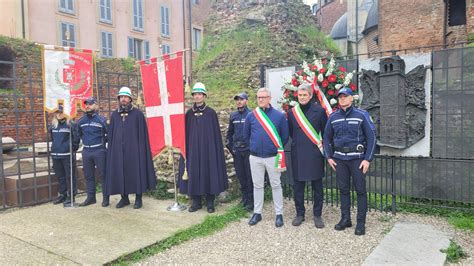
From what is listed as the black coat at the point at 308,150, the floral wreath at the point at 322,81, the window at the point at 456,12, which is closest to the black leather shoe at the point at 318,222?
the black coat at the point at 308,150

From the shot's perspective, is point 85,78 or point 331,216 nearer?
point 331,216

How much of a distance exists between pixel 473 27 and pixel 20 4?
63.6 ft

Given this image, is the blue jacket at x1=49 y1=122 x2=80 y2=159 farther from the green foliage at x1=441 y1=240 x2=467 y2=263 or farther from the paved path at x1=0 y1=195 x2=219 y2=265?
the green foliage at x1=441 y1=240 x2=467 y2=263

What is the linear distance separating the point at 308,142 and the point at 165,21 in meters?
23.8

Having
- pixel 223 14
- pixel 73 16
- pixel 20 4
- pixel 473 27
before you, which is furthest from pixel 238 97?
pixel 73 16

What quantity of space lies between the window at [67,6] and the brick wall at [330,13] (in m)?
26.2

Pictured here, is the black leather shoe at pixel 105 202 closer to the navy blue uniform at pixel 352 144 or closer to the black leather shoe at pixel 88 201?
the black leather shoe at pixel 88 201

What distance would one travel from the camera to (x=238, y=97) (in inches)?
228

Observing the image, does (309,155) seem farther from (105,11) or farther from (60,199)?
(105,11)

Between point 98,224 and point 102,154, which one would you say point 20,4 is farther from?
point 98,224

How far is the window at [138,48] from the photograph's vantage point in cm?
2420

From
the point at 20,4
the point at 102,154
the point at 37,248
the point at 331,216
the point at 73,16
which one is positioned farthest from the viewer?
the point at 73,16

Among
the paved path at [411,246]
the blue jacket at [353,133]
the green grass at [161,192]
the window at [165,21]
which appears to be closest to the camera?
the paved path at [411,246]

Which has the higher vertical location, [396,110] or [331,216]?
[396,110]
